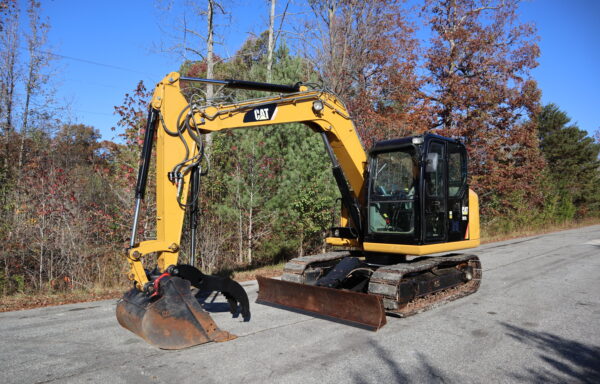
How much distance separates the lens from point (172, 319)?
14.9 feet

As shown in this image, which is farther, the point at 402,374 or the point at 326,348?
the point at 326,348

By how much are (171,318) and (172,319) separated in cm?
2

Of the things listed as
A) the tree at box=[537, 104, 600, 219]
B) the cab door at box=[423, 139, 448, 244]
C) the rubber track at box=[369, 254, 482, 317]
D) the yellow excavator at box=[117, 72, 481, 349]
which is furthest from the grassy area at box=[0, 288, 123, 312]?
the tree at box=[537, 104, 600, 219]

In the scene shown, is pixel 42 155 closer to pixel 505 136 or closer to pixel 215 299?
pixel 215 299

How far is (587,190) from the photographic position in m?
35.2

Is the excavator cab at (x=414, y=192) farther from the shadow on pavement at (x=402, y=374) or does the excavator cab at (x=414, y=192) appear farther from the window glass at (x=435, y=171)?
the shadow on pavement at (x=402, y=374)

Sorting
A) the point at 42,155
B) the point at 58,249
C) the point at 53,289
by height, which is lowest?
the point at 53,289

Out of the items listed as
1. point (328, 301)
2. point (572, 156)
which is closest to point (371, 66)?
point (328, 301)

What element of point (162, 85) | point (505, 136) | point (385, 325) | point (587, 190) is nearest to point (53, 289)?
point (162, 85)

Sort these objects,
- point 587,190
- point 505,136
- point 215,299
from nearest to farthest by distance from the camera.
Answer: point 215,299 → point 505,136 → point 587,190

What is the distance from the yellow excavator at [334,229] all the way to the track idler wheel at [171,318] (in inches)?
0.4

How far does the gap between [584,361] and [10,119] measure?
15.8m

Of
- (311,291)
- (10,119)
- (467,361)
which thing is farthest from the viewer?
(10,119)

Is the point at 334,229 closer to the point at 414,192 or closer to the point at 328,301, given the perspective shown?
the point at 414,192
